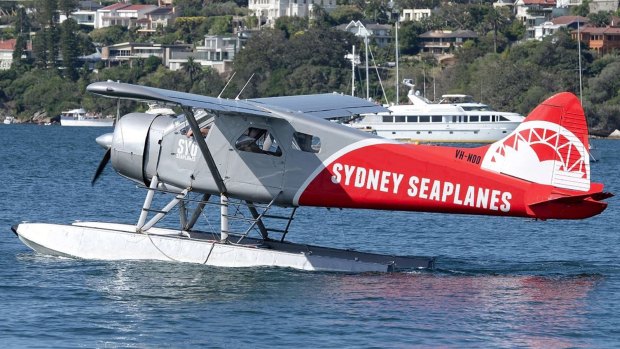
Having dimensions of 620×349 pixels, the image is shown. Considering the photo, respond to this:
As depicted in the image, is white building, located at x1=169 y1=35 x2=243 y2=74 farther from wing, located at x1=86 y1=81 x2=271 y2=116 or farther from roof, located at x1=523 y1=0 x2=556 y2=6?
wing, located at x1=86 y1=81 x2=271 y2=116

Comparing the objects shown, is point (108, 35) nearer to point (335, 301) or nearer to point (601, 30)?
point (601, 30)

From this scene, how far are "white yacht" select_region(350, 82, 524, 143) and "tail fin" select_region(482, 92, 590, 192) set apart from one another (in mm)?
53089

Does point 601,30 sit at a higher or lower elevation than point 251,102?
higher

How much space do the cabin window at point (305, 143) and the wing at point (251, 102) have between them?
337 millimetres

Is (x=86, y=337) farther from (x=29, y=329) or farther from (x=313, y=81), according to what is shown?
Answer: (x=313, y=81)

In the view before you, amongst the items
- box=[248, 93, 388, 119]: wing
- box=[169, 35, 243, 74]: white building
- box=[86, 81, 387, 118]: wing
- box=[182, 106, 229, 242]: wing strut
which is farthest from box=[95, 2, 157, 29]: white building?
box=[182, 106, 229, 242]: wing strut

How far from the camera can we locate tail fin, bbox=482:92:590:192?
16844 mm

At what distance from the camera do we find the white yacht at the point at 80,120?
104750 millimetres

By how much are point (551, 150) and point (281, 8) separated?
123688mm

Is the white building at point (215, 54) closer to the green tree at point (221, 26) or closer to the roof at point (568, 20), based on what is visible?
the green tree at point (221, 26)

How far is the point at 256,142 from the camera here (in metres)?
18.1

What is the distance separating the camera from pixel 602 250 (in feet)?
71.5

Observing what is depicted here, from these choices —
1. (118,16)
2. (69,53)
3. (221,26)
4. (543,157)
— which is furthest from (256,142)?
(118,16)

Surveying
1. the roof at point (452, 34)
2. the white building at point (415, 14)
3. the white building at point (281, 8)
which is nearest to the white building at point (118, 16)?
the white building at point (281, 8)
